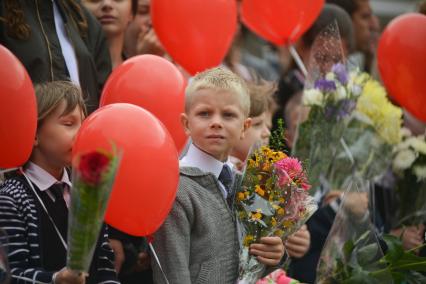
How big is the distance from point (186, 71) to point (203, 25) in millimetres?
372

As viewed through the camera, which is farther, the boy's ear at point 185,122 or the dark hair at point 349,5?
the dark hair at point 349,5

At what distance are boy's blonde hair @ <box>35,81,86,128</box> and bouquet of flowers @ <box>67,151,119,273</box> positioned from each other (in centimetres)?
101

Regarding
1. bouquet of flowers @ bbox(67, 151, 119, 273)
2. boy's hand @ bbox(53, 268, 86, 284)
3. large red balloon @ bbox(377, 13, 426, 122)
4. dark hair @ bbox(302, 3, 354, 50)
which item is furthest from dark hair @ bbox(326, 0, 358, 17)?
bouquet of flowers @ bbox(67, 151, 119, 273)

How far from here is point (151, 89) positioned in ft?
15.9

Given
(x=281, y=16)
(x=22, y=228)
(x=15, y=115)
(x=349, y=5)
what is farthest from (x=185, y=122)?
(x=349, y=5)

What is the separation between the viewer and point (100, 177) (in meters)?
3.31

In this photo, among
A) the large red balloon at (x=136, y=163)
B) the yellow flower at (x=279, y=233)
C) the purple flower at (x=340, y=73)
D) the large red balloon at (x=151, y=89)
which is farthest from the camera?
the purple flower at (x=340, y=73)

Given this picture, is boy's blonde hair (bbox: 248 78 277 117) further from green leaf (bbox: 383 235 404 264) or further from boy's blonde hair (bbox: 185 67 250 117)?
green leaf (bbox: 383 235 404 264)

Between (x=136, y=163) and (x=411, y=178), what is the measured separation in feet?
8.99

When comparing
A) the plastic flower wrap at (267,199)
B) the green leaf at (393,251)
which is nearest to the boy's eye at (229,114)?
the plastic flower wrap at (267,199)

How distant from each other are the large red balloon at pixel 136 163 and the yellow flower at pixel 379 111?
235cm

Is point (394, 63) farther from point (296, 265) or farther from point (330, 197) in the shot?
point (296, 265)

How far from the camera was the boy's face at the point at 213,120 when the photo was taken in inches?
175

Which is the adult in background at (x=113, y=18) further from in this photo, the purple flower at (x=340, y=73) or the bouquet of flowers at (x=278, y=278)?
the bouquet of flowers at (x=278, y=278)
